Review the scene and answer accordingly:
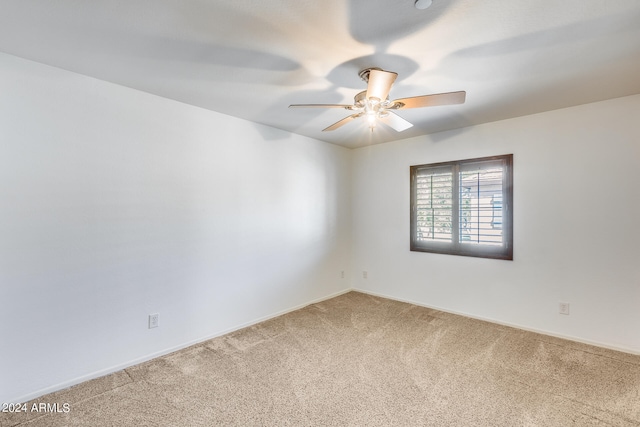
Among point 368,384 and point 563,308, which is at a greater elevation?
point 563,308

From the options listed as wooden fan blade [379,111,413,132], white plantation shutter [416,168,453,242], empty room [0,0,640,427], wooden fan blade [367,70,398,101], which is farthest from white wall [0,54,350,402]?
white plantation shutter [416,168,453,242]

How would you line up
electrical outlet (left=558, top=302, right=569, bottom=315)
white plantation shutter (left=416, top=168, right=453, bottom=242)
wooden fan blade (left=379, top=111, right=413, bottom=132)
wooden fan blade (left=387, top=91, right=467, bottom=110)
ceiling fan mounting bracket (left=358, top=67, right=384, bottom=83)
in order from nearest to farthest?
wooden fan blade (left=387, top=91, right=467, bottom=110) < ceiling fan mounting bracket (left=358, top=67, right=384, bottom=83) < wooden fan blade (left=379, top=111, right=413, bottom=132) < electrical outlet (left=558, top=302, right=569, bottom=315) < white plantation shutter (left=416, top=168, right=453, bottom=242)

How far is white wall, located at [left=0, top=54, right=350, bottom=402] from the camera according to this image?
1988mm

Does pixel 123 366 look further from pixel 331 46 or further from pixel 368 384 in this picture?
pixel 331 46

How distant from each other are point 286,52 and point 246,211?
1836 millimetres

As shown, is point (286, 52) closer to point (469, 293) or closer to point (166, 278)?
point (166, 278)

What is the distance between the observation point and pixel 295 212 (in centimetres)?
386

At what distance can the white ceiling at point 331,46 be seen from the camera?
1.51 meters

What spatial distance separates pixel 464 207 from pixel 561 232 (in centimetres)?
96

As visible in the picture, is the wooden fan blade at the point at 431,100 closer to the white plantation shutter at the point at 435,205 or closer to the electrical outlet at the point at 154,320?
the white plantation shutter at the point at 435,205

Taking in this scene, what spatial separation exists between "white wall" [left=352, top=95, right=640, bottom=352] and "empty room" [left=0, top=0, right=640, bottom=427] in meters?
0.02

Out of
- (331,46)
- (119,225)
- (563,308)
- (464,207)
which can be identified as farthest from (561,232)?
(119,225)

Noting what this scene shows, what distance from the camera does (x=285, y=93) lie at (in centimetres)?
254

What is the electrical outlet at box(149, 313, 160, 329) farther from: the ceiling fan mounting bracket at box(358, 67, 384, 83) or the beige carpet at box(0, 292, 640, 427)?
the ceiling fan mounting bracket at box(358, 67, 384, 83)
